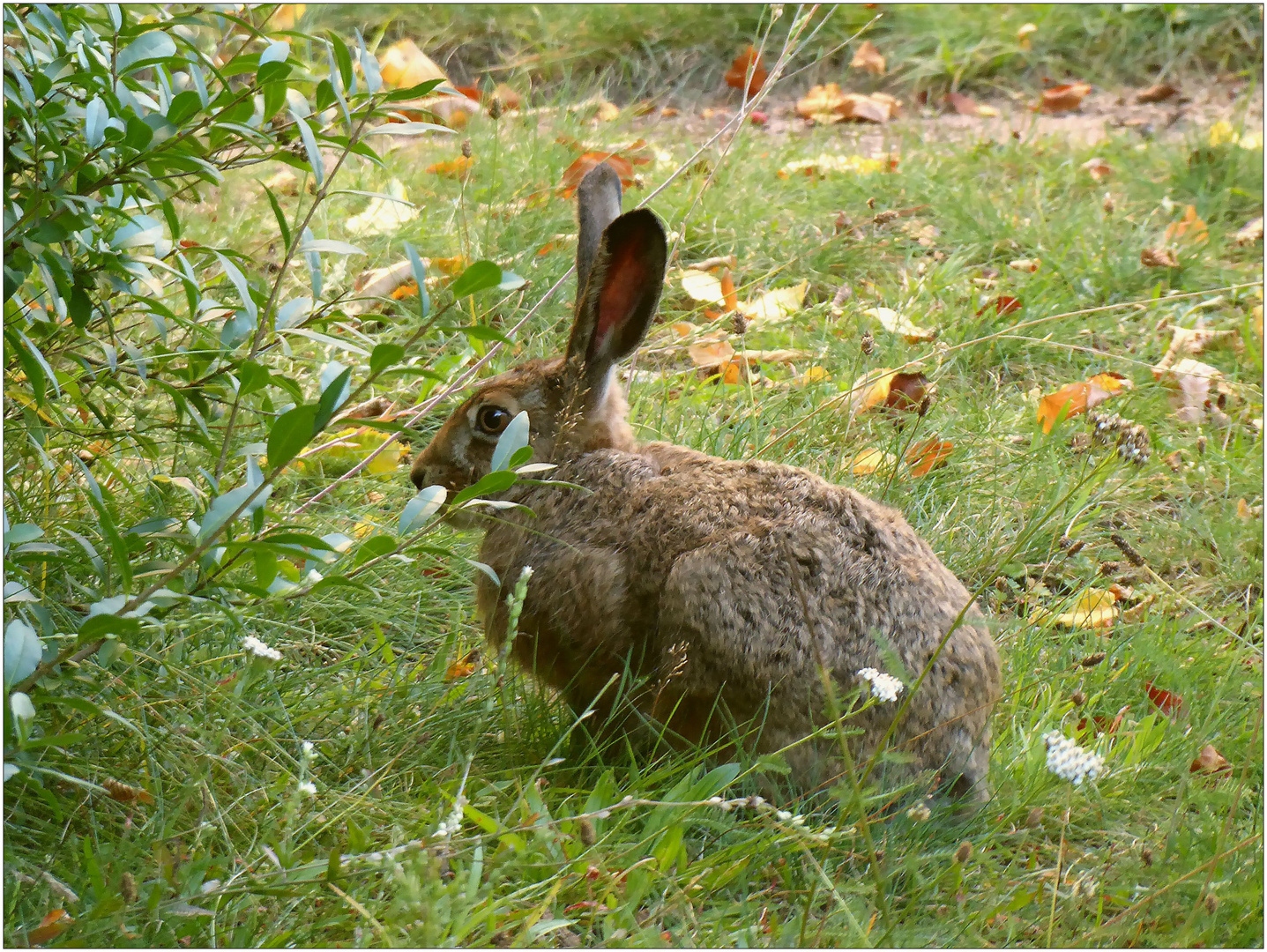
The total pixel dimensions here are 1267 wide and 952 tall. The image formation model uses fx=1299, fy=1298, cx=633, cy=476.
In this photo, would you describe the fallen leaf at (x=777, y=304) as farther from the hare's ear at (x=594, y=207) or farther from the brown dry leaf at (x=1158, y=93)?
the brown dry leaf at (x=1158, y=93)

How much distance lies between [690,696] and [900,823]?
50 cm

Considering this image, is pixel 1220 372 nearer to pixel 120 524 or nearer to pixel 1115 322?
pixel 1115 322

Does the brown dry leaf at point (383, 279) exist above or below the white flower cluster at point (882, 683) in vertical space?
above

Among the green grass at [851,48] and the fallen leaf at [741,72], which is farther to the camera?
the green grass at [851,48]

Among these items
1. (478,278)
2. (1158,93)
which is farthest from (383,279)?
(1158,93)

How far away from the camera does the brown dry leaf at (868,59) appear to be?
6.66 meters

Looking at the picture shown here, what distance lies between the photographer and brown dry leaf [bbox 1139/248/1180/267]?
5.01m

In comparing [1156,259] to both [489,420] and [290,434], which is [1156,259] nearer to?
[489,420]

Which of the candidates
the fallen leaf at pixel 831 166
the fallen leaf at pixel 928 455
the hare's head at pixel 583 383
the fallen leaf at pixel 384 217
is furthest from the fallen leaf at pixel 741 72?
the hare's head at pixel 583 383

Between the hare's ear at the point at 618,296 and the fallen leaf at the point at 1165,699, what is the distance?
1.55m

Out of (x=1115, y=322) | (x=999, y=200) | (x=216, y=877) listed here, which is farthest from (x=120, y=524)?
(x=999, y=200)

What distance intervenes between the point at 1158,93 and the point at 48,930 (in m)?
6.43

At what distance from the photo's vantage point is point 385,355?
206cm

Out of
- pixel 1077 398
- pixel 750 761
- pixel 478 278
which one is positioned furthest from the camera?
pixel 1077 398
